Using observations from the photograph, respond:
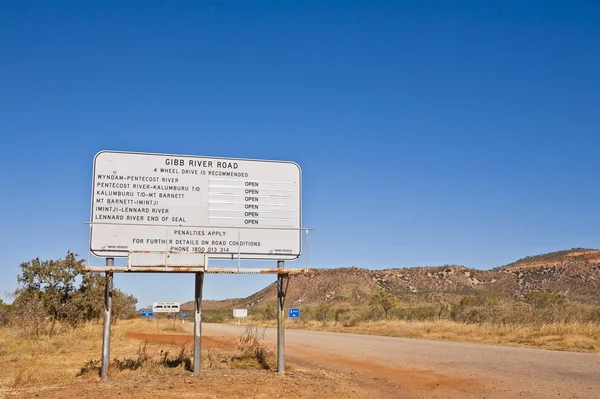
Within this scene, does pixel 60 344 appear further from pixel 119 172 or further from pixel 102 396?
Result: pixel 102 396

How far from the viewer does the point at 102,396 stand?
35.7 ft

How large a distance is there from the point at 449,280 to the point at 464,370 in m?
93.9

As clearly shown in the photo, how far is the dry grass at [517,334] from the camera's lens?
75.1 ft

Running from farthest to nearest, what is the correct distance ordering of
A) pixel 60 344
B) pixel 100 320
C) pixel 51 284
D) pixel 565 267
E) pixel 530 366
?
pixel 565 267, pixel 100 320, pixel 51 284, pixel 60 344, pixel 530 366

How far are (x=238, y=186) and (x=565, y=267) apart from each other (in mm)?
92439

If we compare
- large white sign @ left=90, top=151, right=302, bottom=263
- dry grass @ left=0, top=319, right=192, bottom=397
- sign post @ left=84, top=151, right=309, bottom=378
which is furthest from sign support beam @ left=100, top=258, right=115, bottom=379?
dry grass @ left=0, top=319, right=192, bottom=397

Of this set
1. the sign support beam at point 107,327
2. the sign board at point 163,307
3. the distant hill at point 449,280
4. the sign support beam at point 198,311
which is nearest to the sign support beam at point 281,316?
the sign support beam at point 198,311

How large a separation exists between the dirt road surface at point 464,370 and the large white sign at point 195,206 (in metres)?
4.11

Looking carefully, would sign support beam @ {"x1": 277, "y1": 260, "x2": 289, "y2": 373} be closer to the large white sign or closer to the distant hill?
the large white sign

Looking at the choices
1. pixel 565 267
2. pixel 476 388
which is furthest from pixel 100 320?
pixel 565 267

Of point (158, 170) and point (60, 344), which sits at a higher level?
point (158, 170)

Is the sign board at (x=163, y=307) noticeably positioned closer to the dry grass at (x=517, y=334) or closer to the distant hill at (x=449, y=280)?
the dry grass at (x=517, y=334)

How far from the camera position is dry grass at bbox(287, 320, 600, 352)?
2289cm

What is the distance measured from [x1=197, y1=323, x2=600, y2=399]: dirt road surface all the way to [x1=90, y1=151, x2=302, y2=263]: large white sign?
411cm
